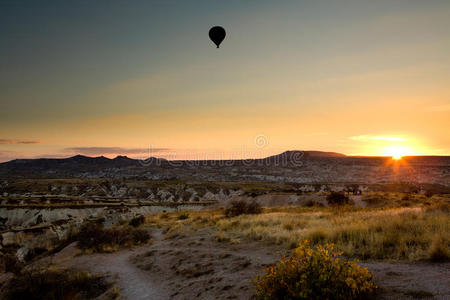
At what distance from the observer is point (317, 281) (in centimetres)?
501

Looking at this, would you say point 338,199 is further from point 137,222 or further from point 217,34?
point 217,34

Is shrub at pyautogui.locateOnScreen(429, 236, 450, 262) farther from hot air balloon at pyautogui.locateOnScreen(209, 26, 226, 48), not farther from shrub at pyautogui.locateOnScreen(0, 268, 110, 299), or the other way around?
hot air balloon at pyautogui.locateOnScreen(209, 26, 226, 48)

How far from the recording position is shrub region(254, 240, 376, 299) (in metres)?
4.89

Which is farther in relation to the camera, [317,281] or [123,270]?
[123,270]

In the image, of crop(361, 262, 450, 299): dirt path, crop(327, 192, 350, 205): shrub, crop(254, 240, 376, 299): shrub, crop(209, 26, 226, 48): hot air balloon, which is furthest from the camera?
crop(327, 192, 350, 205): shrub

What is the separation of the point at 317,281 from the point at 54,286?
947 centimetres

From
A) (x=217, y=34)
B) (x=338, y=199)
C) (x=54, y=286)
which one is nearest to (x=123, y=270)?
(x=54, y=286)

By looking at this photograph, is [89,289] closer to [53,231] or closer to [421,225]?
[421,225]

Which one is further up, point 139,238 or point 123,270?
point 123,270

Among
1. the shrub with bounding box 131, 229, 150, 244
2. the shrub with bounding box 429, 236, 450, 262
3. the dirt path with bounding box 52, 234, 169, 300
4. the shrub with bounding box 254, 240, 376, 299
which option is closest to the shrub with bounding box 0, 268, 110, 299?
the dirt path with bounding box 52, 234, 169, 300

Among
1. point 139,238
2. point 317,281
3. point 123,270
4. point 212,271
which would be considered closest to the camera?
point 317,281

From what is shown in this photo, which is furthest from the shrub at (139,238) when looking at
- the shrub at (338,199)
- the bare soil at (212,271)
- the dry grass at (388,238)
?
the shrub at (338,199)

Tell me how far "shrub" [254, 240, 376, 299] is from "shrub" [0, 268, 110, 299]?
23.4 feet

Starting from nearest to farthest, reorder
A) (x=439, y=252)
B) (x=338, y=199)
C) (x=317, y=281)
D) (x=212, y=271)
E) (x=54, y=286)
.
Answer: (x=317, y=281)
(x=439, y=252)
(x=212, y=271)
(x=54, y=286)
(x=338, y=199)
